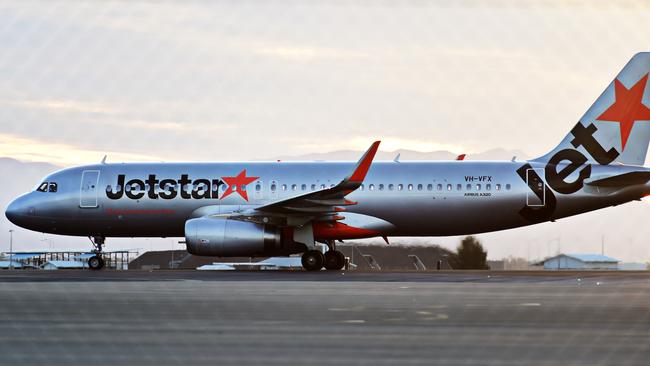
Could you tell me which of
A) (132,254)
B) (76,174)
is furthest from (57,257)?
(76,174)

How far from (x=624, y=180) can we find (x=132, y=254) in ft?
86.6

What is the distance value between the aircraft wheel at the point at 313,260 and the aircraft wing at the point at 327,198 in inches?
52.9

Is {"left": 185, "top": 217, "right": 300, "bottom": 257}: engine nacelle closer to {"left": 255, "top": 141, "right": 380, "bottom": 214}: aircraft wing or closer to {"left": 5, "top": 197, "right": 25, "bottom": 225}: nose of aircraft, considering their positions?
{"left": 255, "top": 141, "right": 380, "bottom": 214}: aircraft wing

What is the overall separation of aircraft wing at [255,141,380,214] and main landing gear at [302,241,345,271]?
53.9 inches

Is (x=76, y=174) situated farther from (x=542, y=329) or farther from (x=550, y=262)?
(x=542, y=329)

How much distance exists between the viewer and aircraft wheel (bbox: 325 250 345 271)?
3388 centimetres

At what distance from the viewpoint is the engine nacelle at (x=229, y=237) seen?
31345 millimetres

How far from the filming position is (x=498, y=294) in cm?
1772

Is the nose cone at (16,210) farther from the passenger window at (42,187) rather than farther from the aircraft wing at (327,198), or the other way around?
the aircraft wing at (327,198)

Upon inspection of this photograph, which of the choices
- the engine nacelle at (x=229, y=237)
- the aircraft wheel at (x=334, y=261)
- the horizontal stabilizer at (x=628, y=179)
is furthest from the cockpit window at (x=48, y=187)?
the horizontal stabilizer at (x=628, y=179)

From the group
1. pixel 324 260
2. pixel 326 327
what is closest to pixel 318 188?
pixel 324 260

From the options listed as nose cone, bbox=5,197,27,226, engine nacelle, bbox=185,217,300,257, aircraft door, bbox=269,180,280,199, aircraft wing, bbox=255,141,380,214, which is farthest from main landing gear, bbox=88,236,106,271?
aircraft wing, bbox=255,141,380,214

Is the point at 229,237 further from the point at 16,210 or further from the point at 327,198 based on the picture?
the point at 16,210

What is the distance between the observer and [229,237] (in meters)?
31.3
